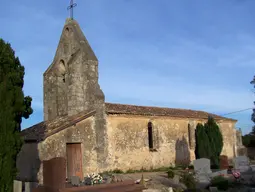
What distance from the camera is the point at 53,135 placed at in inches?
718

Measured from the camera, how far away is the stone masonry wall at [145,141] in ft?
69.6

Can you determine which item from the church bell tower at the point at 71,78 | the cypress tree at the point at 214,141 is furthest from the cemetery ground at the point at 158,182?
the church bell tower at the point at 71,78

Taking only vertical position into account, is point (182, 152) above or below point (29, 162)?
below

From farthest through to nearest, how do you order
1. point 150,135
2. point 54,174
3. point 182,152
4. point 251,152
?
point 251,152
point 182,152
point 150,135
point 54,174

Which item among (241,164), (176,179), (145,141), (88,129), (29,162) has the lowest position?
(176,179)

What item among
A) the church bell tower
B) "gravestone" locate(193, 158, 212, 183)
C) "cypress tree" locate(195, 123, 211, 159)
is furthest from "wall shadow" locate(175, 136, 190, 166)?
the church bell tower

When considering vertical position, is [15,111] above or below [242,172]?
above

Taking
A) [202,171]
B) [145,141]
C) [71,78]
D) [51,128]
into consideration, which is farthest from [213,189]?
[71,78]

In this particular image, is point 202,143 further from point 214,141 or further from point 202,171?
point 202,171

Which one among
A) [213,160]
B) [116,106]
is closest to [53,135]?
[116,106]

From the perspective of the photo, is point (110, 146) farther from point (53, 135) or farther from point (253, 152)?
point (253, 152)

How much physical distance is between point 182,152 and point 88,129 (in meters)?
9.17

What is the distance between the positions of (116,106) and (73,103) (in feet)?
9.83

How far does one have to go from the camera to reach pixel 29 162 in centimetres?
1809
